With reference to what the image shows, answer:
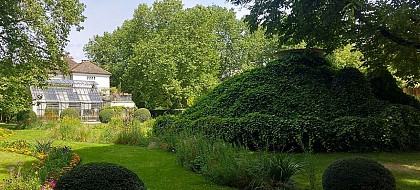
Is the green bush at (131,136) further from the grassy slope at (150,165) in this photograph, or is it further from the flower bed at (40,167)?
the flower bed at (40,167)

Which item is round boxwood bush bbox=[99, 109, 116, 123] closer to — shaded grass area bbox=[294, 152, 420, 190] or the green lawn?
the green lawn

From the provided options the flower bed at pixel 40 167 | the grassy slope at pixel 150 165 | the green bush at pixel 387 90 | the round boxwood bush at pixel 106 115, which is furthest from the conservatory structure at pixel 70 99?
the green bush at pixel 387 90

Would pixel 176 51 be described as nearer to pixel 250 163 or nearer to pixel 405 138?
pixel 405 138

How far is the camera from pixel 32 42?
1792 cm

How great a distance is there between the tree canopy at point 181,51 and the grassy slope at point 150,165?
1893 cm

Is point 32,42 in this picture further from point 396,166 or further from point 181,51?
point 181,51

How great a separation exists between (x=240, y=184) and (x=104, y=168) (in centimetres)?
315

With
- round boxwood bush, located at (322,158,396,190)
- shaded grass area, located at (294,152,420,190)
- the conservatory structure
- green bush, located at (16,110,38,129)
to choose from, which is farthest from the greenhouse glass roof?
round boxwood bush, located at (322,158,396,190)

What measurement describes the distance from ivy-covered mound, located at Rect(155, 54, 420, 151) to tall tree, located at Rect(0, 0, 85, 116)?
7.85 meters

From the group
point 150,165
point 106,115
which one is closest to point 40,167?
point 150,165

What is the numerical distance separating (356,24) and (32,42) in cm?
1546

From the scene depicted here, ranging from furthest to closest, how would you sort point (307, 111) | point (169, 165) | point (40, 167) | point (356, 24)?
point (307, 111) → point (356, 24) → point (169, 165) → point (40, 167)

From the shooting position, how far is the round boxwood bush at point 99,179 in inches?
159

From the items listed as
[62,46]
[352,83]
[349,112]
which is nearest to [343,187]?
[349,112]
